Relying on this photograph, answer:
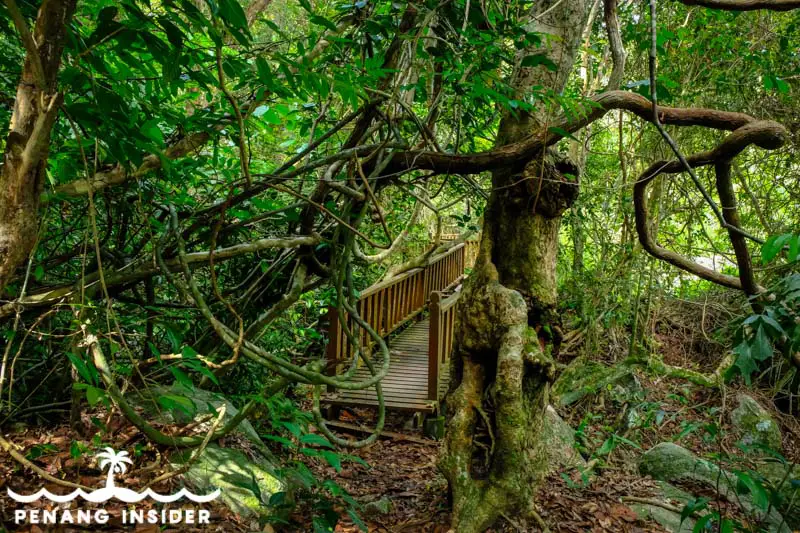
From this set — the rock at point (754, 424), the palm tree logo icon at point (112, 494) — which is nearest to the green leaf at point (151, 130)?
the palm tree logo icon at point (112, 494)

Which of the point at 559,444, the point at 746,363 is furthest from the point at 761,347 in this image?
the point at 559,444

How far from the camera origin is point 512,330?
299 cm

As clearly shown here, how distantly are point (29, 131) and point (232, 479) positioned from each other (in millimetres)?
2050

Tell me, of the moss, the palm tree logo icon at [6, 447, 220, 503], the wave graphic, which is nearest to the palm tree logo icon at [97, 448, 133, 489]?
the palm tree logo icon at [6, 447, 220, 503]

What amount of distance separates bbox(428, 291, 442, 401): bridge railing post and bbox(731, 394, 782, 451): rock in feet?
11.8

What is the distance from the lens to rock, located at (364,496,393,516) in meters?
3.27

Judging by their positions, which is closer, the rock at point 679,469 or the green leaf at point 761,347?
the green leaf at point 761,347

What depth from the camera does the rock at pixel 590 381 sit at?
20.9 ft

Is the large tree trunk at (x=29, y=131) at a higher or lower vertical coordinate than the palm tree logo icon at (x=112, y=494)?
higher

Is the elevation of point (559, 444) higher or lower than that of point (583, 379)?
lower

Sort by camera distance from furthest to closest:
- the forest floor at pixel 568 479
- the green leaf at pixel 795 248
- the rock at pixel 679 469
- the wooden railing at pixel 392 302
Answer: the wooden railing at pixel 392 302 < the rock at pixel 679 469 < the forest floor at pixel 568 479 < the green leaf at pixel 795 248

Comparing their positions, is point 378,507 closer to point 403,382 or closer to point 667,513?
point 667,513

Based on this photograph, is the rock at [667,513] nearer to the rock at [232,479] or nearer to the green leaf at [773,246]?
the green leaf at [773,246]

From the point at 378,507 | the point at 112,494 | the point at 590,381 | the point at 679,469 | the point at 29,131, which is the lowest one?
the point at 679,469
